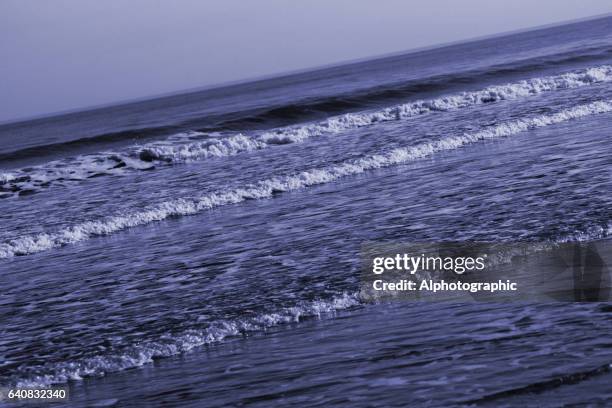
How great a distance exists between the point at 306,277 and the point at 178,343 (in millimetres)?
1919

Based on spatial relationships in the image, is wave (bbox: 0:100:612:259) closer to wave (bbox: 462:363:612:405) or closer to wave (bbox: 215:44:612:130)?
wave (bbox: 462:363:612:405)

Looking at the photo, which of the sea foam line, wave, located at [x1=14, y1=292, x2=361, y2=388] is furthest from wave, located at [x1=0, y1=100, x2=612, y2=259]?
the sea foam line

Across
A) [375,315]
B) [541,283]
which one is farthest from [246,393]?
[541,283]

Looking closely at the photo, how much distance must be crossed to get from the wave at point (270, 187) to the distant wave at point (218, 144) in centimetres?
835

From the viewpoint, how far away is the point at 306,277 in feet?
27.5

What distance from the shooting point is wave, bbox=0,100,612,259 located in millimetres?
13959

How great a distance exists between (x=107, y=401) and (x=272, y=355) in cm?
125

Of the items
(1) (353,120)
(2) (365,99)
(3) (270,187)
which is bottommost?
(3) (270,187)

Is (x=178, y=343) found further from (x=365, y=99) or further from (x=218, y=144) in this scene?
(x=365, y=99)

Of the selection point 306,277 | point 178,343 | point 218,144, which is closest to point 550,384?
point 178,343

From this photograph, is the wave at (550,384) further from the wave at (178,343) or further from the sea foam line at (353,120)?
the sea foam line at (353,120)

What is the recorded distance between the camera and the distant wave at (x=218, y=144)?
2509cm

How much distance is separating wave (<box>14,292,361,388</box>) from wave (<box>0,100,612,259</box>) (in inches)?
290

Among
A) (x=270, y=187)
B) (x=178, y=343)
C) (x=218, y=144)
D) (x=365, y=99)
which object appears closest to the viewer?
(x=178, y=343)
